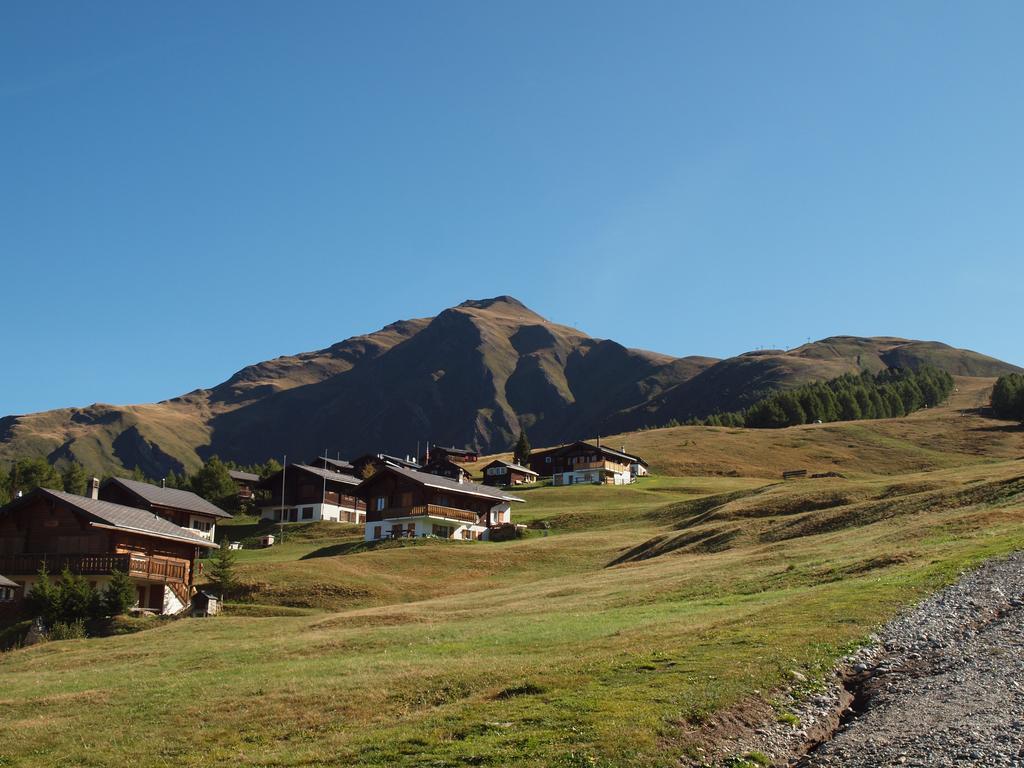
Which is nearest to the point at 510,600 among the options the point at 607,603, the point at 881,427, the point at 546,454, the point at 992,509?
the point at 607,603

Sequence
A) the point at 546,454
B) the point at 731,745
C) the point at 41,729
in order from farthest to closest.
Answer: the point at 546,454 → the point at 41,729 → the point at 731,745

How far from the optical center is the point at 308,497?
376 feet

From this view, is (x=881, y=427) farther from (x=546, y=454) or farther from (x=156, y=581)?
(x=156, y=581)

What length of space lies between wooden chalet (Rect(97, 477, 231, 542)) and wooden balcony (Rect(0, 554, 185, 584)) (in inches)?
851

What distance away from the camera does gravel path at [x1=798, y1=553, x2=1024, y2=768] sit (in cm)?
1792

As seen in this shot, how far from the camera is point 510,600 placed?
5175 cm

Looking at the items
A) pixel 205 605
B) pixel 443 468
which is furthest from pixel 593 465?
pixel 205 605

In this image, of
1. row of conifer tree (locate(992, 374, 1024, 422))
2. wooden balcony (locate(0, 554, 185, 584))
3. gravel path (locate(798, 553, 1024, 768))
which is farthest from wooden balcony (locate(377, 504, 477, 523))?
row of conifer tree (locate(992, 374, 1024, 422))

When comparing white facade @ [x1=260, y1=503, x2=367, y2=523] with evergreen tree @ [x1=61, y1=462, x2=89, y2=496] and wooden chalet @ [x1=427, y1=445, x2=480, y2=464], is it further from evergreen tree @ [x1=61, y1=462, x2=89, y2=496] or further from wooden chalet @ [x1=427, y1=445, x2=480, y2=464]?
wooden chalet @ [x1=427, y1=445, x2=480, y2=464]

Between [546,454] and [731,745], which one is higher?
[546,454]

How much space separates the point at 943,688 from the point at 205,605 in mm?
45444

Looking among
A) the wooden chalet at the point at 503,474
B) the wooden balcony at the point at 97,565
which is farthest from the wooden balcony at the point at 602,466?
the wooden balcony at the point at 97,565

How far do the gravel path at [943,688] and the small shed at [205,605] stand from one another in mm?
41229

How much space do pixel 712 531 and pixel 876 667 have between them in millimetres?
43631
